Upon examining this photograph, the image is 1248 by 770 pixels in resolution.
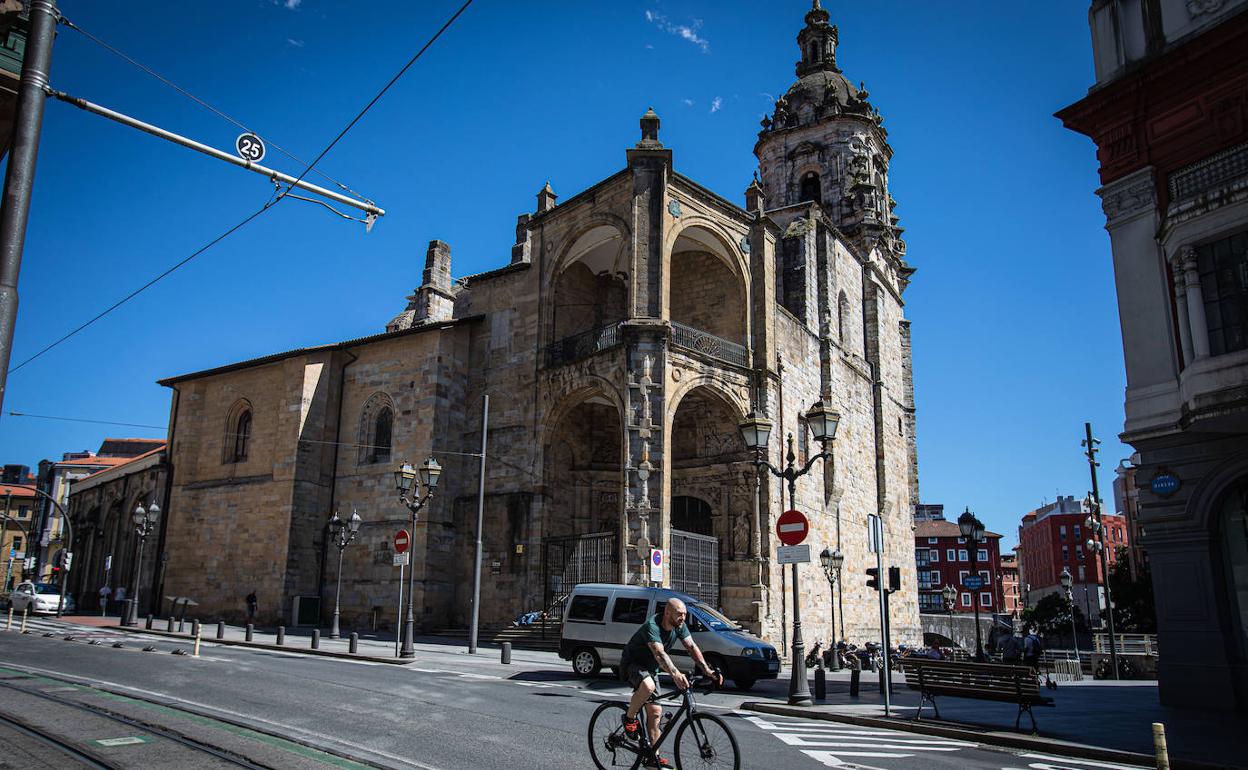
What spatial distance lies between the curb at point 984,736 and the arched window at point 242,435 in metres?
27.5

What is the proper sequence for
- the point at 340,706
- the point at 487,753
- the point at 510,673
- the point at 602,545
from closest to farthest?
1. the point at 487,753
2. the point at 340,706
3. the point at 510,673
4. the point at 602,545

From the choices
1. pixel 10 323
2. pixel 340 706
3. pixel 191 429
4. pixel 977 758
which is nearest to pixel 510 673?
pixel 340 706

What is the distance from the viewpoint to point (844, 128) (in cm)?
3950

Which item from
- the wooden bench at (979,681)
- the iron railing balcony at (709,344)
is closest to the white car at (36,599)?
the iron railing balcony at (709,344)

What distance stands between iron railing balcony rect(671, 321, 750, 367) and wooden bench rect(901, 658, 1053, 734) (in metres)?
14.3

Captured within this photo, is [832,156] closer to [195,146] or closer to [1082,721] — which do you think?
[1082,721]

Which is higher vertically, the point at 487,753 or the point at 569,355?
the point at 569,355

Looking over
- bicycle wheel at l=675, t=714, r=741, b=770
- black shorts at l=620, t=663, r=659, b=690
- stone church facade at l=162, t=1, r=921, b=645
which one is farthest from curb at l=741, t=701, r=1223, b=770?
stone church facade at l=162, t=1, r=921, b=645

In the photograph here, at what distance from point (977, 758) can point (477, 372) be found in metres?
22.8

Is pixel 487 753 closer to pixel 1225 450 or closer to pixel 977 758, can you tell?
pixel 977 758

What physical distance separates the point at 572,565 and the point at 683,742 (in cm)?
1805

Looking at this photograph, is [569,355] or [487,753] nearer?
[487,753]

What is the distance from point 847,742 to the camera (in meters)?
9.42

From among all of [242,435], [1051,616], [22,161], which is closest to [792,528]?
[22,161]
